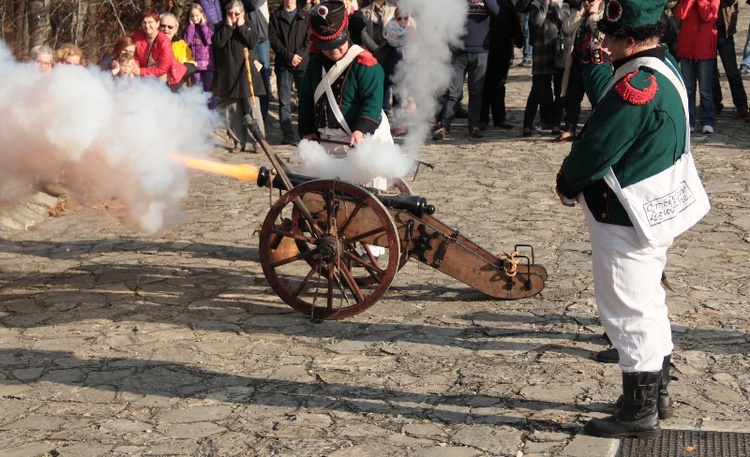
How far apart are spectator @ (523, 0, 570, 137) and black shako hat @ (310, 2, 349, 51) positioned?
5860 millimetres

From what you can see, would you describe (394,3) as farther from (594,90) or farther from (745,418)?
(745,418)

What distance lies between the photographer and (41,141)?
7371 millimetres

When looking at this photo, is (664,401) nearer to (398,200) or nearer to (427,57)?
(398,200)

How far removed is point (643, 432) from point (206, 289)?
3728 mm

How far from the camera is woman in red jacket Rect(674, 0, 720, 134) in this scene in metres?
12.6

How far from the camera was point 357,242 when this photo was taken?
709 centimetres

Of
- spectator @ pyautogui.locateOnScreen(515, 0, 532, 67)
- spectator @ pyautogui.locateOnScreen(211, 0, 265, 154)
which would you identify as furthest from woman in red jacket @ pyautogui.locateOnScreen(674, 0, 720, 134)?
spectator @ pyautogui.locateOnScreen(211, 0, 265, 154)

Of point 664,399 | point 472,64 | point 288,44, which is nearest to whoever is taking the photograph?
point 664,399

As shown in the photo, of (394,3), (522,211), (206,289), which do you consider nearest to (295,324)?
(206,289)

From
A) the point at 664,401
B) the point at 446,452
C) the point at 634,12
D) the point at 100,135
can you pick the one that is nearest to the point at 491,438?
the point at 446,452

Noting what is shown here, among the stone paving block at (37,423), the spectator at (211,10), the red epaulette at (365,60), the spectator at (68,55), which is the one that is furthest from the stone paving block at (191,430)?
the spectator at (211,10)

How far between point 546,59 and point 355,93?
5.94 m

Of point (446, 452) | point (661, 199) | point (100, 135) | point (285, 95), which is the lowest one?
point (446, 452)

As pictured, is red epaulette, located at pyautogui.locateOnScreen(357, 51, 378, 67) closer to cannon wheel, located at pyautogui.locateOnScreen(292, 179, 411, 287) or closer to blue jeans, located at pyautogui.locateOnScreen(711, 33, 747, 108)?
cannon wheel, located at pyautogui.locateOnScreen(292, 179, 411, 287)
